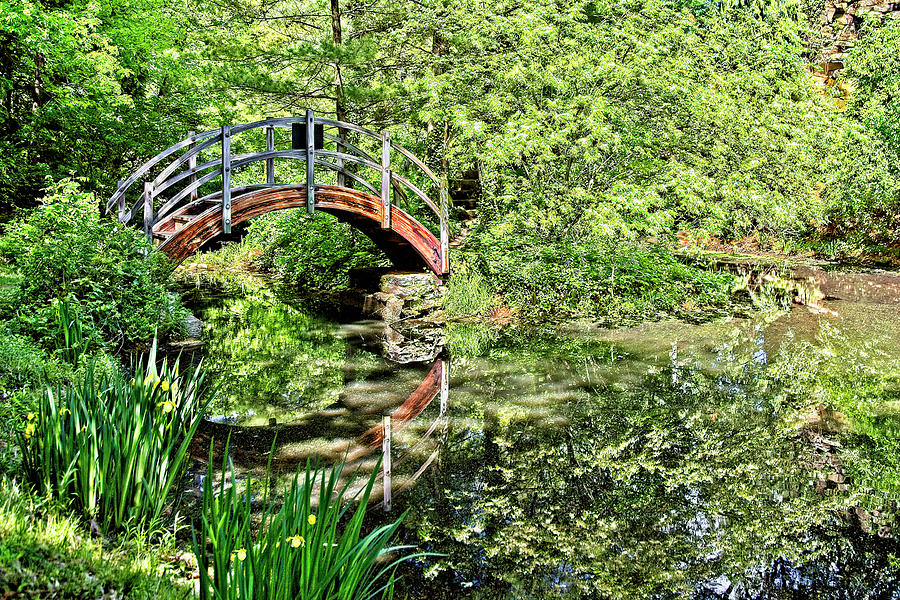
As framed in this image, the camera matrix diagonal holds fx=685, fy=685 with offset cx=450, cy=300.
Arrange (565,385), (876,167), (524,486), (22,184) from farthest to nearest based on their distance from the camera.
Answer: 1. (876,167)
2. (22,184)
3. (565,385)
4. (524,486)

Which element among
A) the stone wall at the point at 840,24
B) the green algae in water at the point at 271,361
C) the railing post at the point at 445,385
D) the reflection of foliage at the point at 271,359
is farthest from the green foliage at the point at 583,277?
the stone wall at the point at 840,24

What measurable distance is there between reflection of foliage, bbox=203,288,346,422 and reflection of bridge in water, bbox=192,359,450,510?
498mm

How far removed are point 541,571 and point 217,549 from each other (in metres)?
2.07

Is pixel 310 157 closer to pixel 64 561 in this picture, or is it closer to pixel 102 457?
pixel 102 457

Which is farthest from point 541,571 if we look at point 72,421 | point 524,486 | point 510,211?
point 510,211

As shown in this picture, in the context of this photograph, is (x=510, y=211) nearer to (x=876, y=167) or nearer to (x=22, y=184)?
(x=22, y=184)

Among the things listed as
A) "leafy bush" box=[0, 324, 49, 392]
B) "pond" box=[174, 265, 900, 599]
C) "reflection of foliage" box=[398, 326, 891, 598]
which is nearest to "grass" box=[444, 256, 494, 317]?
"pond" box=[174, 265, 900, 599]

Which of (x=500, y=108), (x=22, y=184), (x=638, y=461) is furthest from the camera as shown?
(x=500, y=108)

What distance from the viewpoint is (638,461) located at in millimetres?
5707

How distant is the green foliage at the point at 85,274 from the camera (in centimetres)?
755

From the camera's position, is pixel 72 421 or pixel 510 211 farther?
pixel 510 211

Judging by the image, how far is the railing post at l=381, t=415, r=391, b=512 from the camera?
4.73m

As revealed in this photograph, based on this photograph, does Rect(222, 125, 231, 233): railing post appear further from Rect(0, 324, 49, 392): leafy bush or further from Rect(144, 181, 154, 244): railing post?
Rect(0, 324, 49, 392): leafy bush

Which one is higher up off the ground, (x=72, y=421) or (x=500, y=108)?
(x=500, y=108)
